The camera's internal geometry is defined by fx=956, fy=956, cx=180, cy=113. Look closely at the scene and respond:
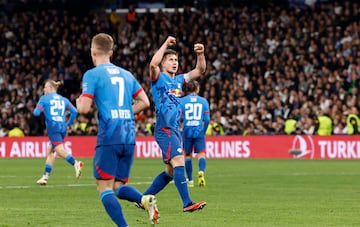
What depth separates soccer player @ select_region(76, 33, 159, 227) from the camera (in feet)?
32.7

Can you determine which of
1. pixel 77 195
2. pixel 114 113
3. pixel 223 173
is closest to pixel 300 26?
pixel 223 173

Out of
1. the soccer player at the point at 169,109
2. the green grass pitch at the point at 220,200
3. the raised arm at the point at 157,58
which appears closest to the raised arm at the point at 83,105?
the green grass pitch at the point at 220,200

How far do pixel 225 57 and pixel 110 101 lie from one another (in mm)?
31153

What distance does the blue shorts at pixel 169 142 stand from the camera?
47.3 ft

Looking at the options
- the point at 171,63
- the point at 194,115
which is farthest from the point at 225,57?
the point at 171,63

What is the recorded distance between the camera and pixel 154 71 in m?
14.0

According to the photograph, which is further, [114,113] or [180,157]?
[180,157]

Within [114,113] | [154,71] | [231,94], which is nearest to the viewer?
[114,113]

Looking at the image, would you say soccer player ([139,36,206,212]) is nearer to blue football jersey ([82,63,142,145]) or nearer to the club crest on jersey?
the club crest on jersey

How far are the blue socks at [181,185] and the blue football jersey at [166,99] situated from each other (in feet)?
2.31

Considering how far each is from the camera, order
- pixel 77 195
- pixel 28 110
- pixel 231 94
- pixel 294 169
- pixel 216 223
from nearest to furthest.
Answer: pixel 216 223 < pixel 77 195 < pixel 294 169 < pixel 231 94 < pixel 28 110

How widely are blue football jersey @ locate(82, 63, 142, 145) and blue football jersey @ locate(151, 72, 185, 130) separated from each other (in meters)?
4.16

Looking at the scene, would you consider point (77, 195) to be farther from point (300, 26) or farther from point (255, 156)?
point (300, 26)

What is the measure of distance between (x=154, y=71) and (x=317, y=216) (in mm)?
3180
